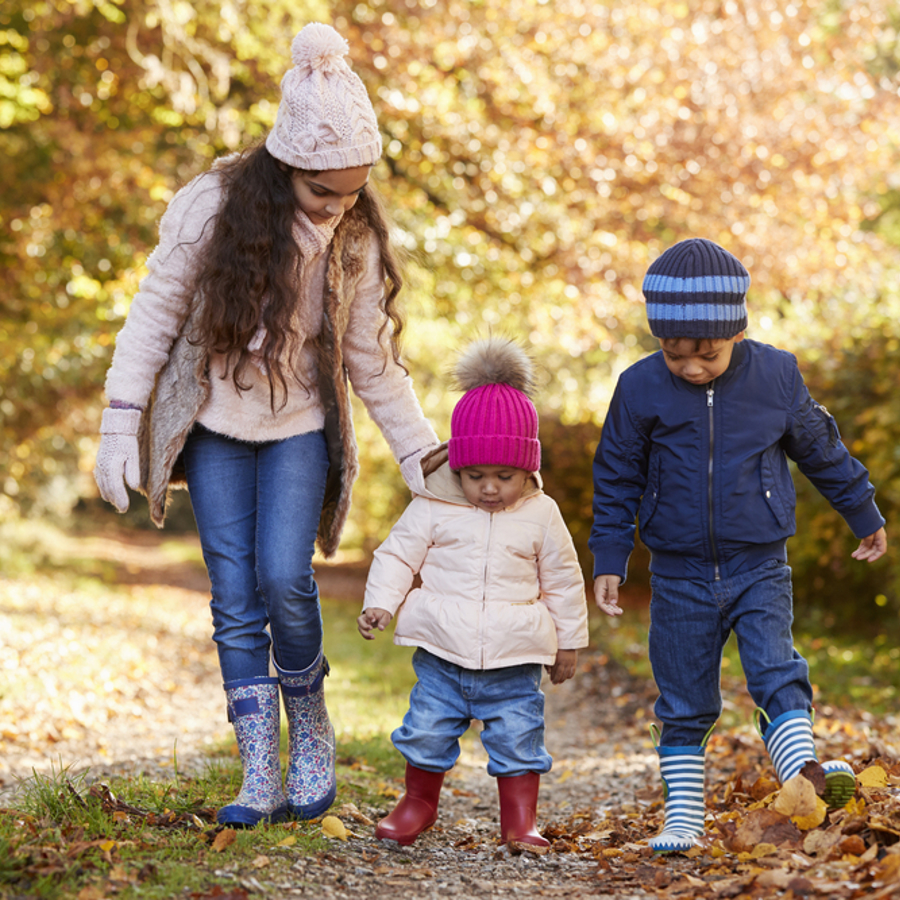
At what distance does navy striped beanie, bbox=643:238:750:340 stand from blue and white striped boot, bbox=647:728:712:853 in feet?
4.09

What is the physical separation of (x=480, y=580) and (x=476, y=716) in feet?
1.42

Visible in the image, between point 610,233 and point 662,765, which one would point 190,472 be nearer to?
point 662,765

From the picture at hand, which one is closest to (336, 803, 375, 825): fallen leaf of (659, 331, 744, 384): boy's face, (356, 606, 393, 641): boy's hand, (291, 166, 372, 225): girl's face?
(356, 606, 393, 641): boy's hand

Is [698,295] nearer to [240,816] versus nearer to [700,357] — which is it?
[700,357]

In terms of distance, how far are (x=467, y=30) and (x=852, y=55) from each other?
3749 mm

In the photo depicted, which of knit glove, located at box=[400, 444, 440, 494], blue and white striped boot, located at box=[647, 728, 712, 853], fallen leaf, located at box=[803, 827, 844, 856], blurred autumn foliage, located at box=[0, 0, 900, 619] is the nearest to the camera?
fallen leaf, located at box=[803, 827, 844, 856]

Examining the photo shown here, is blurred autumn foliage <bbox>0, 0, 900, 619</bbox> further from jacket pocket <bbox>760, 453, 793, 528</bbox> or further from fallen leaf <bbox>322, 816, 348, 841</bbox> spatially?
fallen leaf <bbox>322, 816, 348, 841</bbox>

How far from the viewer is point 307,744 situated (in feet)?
11.1

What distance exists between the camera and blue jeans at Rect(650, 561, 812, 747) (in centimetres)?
311

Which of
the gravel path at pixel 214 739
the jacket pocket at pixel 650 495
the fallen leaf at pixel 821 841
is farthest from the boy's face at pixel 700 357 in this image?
the gravel path at pixel 214 739

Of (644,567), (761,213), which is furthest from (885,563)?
(644,567)

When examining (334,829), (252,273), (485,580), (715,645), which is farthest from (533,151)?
(334,829)

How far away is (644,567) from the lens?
1202cm

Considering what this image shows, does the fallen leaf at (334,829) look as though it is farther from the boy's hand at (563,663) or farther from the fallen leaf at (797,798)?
the fallen leaf at (797,798)
